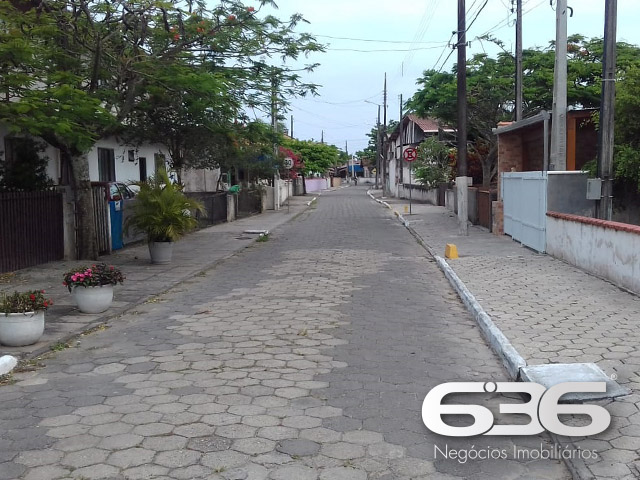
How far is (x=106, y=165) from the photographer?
20703mm

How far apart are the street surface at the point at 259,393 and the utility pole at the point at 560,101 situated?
573 centimetres

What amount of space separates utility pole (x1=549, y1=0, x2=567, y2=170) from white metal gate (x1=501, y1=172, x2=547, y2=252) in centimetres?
51

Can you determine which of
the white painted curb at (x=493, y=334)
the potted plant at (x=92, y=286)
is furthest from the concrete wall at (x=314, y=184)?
the potted plant at (x=92, y=286)

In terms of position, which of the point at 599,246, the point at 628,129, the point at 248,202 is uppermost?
the point at 628,129

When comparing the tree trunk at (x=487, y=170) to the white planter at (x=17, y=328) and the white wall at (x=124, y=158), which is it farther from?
the white planter at (x=17, y=328)

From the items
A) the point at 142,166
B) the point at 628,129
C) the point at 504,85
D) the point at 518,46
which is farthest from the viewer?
the point at 504,85

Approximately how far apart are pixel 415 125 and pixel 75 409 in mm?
47522

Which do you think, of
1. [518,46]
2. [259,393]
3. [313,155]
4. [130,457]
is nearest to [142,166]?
[518,46]

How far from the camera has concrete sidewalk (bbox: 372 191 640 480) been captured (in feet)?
14.1

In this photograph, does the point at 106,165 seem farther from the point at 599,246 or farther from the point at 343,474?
the point at 343,474

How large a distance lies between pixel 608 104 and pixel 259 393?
8.83 m

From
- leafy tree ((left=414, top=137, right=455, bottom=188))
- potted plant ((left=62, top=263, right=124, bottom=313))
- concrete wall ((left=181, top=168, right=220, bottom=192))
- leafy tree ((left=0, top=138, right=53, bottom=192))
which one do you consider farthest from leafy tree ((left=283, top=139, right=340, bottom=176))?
potted plant ((left=62, top=263, right=124, bottom=313))

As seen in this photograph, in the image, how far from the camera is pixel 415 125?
5056 cm

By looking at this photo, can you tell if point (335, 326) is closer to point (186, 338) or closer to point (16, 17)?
point (186, 338)
